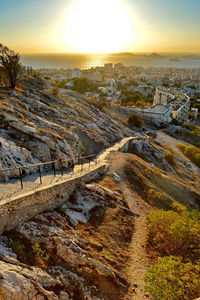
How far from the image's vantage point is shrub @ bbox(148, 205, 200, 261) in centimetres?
1134

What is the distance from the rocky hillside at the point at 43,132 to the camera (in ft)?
50.0

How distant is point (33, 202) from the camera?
404 inches

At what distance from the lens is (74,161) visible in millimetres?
19000

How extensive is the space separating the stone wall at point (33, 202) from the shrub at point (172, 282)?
5.47 m

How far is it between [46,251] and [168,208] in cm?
1092

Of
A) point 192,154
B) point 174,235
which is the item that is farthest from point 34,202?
point 192,154

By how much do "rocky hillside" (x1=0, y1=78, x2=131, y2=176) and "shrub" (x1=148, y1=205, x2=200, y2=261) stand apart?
7.97 metres

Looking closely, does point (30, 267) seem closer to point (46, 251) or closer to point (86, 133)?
point (46, 251)

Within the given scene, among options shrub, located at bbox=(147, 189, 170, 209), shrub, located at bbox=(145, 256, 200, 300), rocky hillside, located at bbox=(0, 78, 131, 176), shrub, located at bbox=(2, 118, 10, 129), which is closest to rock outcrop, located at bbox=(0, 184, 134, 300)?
shrub, located at bbox=(145, 256, 200, 300)

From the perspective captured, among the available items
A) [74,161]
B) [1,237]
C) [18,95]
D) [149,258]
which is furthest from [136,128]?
[1,237]

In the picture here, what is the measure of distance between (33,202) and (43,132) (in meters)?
9.19

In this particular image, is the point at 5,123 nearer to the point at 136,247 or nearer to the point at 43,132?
the point at 43,132

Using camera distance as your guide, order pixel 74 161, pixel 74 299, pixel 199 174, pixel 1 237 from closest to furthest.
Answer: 1. pixel 74 299
2. pixel 1 237
3. pixel 74 161
4. pixel 199 174

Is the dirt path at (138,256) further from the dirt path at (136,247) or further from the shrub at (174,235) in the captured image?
the shrub at (174,235)
